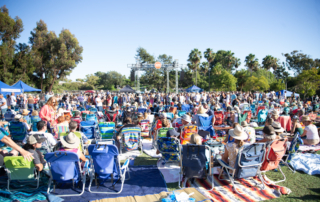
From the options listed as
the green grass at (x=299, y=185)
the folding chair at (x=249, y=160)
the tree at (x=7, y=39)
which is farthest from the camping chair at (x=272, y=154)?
the tree at (x=7, y=39)

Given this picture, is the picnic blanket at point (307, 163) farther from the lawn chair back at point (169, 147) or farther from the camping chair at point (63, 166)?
the camping chair at point (63, 166)

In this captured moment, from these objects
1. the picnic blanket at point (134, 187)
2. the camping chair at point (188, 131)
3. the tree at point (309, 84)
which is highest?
the tree at point (309, 84)

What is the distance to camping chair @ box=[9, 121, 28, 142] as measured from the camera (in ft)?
17.7

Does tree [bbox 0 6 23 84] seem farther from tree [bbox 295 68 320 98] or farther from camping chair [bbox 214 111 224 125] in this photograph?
tree [bbox 295 68 320 98]

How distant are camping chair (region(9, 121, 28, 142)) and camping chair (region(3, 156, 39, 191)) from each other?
3.16m

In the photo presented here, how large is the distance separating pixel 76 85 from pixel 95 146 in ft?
215

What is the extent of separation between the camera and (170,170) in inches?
162

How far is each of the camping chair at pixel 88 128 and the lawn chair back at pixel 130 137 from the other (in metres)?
1.50

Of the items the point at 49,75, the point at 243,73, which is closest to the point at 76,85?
the point at 49,75

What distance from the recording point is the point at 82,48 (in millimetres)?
31031

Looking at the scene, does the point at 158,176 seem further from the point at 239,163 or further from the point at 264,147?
the point at 264,147

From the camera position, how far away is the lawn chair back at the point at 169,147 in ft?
12.8

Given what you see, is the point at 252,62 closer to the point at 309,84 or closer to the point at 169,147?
the point at 309,84

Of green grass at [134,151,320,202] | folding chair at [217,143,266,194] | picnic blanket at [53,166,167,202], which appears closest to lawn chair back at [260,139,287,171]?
folding chair at [217,143,266,194]
